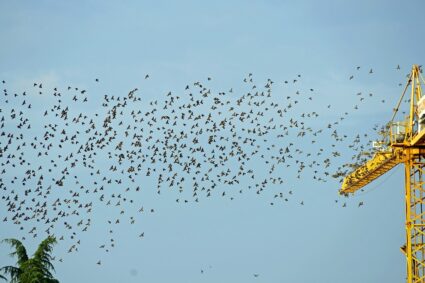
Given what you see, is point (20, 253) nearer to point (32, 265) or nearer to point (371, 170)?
point (32, 265)

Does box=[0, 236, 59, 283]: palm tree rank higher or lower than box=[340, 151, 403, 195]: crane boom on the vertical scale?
lower

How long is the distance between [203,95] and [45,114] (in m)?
10.8

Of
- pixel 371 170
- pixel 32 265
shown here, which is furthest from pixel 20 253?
pixel 371 170

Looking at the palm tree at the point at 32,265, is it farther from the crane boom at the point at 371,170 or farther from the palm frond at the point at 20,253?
the crane boom at the point at 371,170

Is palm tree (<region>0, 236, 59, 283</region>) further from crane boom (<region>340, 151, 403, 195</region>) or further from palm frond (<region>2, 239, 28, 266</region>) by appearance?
crane boom (<region>340, 151, 403, 195</region>)

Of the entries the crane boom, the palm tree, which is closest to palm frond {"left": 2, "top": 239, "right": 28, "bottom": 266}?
the palm tree

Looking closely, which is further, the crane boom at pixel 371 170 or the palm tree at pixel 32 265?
the crane boom at pixel 371 170

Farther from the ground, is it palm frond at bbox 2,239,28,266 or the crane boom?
the crane boom

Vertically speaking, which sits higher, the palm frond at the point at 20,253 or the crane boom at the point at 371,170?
the crane boom at the point at 371,170

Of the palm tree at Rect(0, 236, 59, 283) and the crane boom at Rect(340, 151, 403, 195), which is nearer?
the palm tree at Rect(0, 236, 59, 283)

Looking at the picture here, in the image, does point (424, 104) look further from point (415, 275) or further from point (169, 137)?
point (169, 137)

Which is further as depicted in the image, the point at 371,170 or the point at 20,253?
the point at 371,170

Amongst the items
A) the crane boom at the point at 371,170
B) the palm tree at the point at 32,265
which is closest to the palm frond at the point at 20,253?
the palm tree at the point at 32,265

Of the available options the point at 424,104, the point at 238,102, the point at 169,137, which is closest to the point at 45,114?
the point at 169,137
